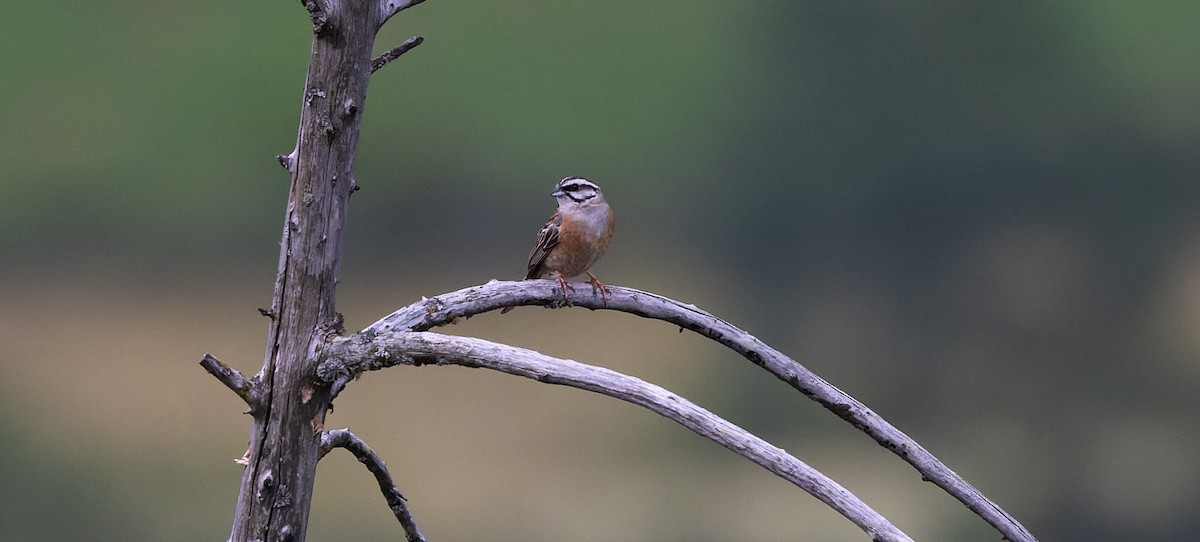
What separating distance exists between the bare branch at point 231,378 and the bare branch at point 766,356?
243mm

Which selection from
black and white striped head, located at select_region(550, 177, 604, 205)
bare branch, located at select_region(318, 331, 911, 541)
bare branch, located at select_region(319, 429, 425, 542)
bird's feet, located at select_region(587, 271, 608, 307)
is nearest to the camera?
bare branch, located at select_region(318, 331, 911, 541)

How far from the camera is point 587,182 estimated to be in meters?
2.68

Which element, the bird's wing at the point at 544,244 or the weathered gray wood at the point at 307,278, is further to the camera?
the bird's wing at the point at 544,244

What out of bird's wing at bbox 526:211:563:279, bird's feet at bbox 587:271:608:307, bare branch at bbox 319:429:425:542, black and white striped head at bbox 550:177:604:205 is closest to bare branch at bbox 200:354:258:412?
bare branch at bbox 319:429:425:542

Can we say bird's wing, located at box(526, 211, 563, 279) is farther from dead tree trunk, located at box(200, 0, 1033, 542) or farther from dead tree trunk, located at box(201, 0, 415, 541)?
dead tree trunk, located at box(201, 0, 415, 541)

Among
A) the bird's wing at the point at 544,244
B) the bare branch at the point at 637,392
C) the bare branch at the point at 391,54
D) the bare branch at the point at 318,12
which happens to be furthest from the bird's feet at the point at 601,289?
the bare branch at the point at 318,12

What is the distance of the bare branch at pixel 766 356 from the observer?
1.79 meters

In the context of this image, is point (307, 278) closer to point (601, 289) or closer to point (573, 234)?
point (601, 289)

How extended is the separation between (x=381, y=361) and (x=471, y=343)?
0.59 feet

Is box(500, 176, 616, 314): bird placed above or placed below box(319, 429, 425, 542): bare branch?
above

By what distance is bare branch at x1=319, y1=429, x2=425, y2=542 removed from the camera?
196 cm

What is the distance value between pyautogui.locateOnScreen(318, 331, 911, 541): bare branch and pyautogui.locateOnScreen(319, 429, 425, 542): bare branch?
0.35m

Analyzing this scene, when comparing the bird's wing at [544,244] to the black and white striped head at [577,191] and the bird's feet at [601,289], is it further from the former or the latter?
the bird's feet at [601,289]

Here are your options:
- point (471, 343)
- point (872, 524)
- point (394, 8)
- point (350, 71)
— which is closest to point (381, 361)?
point (471, 343)
